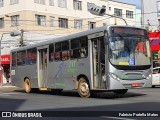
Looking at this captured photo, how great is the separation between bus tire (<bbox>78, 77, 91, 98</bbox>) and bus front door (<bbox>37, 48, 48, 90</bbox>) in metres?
4.58

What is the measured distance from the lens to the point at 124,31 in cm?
1964

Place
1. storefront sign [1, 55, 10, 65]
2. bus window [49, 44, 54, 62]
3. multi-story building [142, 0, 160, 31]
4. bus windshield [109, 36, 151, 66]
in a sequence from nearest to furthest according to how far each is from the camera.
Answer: bus windshield [109, 36, 151, 66], bus window [49, 44, 54, 62], multi-story building [142, 0, 160, 31], storefront sign [1, 55, 10, 65]

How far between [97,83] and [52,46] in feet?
17.3

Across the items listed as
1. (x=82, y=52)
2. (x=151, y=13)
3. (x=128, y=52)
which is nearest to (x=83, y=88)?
(x=82, y=52)

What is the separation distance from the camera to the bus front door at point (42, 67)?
25359 millimetres

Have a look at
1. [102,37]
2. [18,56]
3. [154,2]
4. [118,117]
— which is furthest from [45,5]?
[118,117]

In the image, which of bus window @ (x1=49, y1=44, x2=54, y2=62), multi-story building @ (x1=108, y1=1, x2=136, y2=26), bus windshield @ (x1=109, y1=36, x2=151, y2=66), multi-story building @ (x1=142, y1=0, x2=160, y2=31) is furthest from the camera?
multi-story building @ (x1=108, y1=1, x2=136, y2=26)

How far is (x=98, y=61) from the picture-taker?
1992cm

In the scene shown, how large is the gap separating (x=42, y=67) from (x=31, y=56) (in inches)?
69.8

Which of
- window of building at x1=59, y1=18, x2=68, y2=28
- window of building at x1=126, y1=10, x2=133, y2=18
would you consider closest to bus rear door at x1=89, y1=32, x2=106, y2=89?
window of building at x1=59, y1=18, x2=68, y2=28

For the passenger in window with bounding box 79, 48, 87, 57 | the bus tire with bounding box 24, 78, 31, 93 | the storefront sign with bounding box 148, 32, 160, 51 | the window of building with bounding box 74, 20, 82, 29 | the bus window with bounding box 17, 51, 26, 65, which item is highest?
the window of building with bounding box 74, 20, 82, 29

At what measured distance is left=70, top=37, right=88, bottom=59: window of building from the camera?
817 inches

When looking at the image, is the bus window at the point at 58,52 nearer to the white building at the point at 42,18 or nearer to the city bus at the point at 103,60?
the city bus at the point at 103,60

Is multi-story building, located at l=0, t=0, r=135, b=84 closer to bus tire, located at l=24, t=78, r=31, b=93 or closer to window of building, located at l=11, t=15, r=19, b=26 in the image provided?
window of building, located at l=11, t=15, r=19, b=26
